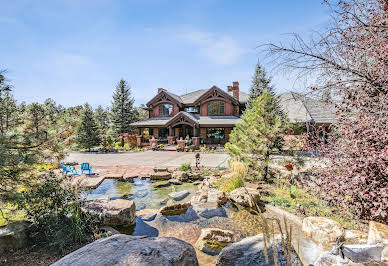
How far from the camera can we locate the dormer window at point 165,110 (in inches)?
1064

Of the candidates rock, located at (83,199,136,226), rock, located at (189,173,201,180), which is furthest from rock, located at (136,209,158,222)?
rock, located at (189,173,201,180)

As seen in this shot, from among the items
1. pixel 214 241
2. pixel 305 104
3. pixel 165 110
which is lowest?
pixel 214 241

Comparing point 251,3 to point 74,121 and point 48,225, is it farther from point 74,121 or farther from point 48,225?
point 48,225

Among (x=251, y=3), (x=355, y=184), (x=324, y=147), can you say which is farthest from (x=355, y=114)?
(x=251, y=3)

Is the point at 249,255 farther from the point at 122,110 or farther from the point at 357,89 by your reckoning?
the point at 122,110

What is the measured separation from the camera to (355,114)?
371 centimetres

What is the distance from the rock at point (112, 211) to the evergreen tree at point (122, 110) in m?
24.0

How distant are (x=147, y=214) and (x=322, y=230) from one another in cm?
460

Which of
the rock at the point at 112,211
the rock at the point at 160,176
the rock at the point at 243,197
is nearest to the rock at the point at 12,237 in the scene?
the rock at the point at 112,211

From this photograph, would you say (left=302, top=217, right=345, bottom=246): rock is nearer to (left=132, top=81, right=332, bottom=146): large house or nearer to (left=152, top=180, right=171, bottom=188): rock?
(left=152, top=180, right=171, bottom=188): rock

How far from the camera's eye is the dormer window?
2702 cm

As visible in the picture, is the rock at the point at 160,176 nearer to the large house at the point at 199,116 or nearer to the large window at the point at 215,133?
the large house at the point at 199,116

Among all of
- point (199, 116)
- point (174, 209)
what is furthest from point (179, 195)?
point (199, 116)

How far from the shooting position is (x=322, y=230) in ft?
14.1
